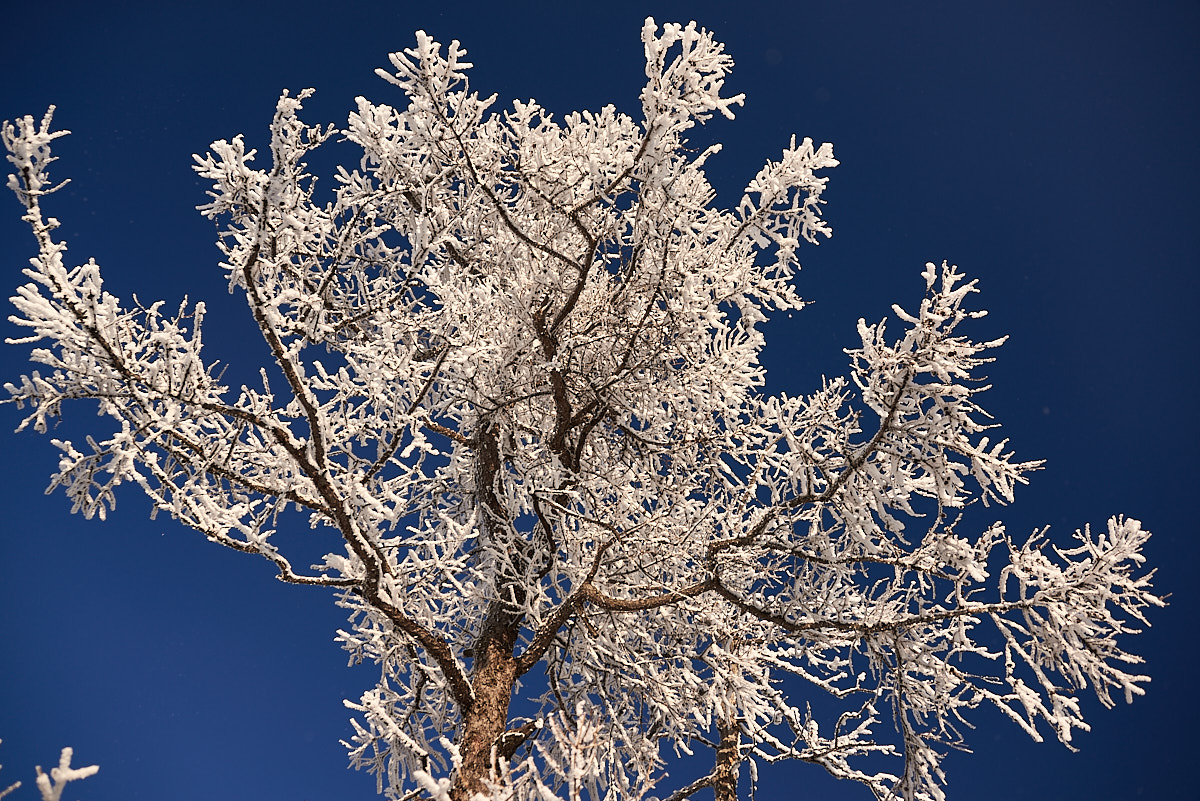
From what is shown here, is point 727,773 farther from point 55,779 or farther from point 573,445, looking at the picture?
point 55,779

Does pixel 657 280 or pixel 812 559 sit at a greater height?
pixel 657 280

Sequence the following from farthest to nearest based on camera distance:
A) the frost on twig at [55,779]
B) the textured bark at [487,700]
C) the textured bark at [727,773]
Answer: the textured bark at [727,773], the textured bark at [487,700], the frost on twig at [55,779]

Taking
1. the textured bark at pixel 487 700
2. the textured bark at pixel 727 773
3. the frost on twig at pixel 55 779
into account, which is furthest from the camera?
the textured bark at pixel 727 773

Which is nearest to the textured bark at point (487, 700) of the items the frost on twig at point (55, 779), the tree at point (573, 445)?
the tree at point (573, 445)

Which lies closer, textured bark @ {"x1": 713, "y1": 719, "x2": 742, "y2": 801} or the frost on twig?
the frost on twig

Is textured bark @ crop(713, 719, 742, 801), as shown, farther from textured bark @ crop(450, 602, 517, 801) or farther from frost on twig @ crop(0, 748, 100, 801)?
frost on twig @ crop(0, 748, 100, 801)

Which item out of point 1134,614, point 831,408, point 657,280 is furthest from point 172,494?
point 1134,614

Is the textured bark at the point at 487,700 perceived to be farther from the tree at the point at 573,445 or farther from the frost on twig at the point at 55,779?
the frost on twig at the point at 55,779

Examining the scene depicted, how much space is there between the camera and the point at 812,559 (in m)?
5.62

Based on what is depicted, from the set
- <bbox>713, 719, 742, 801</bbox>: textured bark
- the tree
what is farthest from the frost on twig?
<bbox>713, 719, 742, 801</bbox>: textured bark

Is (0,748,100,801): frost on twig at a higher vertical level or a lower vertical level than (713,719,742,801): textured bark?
lower

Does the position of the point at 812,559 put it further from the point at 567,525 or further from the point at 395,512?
the point at 395,512

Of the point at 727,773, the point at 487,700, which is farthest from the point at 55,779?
the point at 727,773

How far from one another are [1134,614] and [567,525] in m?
3.99
